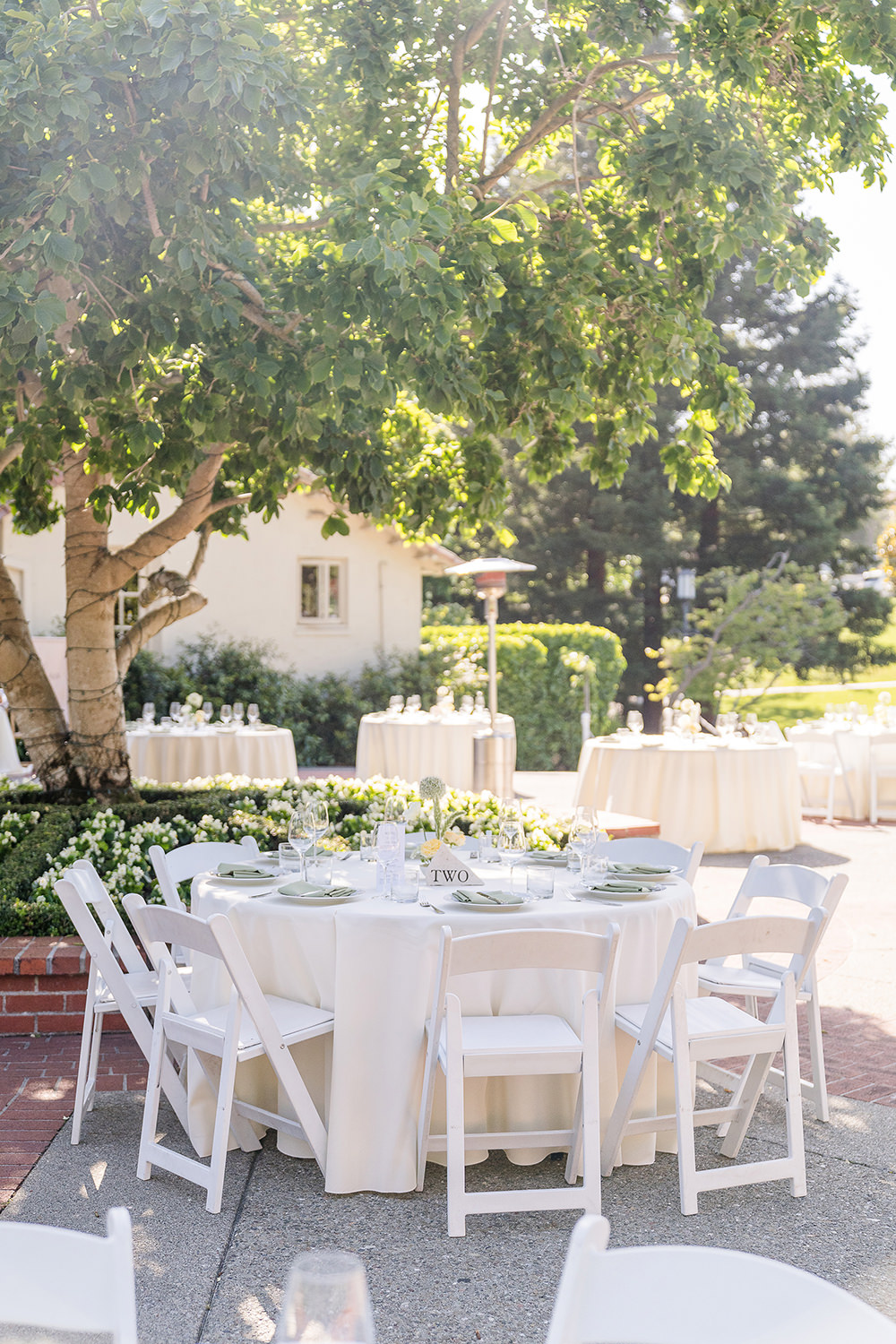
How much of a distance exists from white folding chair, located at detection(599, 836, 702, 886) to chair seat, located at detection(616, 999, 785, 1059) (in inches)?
40.1

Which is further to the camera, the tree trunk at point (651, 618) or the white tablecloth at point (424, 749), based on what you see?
the tree trunk at point (651, 618)

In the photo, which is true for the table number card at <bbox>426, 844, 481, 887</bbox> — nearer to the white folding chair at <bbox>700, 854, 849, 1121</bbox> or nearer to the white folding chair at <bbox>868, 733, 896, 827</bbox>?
the white folding chair at <bbox>700, 854, 849, 1121</bbox>

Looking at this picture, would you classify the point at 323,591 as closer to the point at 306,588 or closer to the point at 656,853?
the point at 306,588

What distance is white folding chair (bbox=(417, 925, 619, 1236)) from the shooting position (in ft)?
12.0

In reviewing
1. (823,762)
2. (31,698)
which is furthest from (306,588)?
(31,698)

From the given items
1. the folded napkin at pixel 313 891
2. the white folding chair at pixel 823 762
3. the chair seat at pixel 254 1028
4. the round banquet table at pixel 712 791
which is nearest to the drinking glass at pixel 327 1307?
the chair seat at pixel 254 1028

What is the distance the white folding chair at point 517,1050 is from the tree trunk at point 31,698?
17.3ft

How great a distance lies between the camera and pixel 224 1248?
357cm

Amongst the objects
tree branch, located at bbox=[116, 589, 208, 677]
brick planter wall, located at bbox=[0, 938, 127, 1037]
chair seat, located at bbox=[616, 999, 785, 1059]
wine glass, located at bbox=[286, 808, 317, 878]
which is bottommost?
brick planter wall, located at bbox=[0, 938, 127, 1037]

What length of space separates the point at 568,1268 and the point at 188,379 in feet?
19.7

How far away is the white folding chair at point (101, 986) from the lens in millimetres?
4395

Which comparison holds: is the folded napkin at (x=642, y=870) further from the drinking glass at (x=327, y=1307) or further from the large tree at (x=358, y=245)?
the drinking glass at (x=327, y=1307)

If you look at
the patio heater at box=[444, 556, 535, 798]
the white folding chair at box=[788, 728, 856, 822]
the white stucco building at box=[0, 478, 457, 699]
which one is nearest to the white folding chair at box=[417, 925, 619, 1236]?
the patio heater at box=[444, 556, 535, 798]

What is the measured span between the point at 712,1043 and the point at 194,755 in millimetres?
8511
